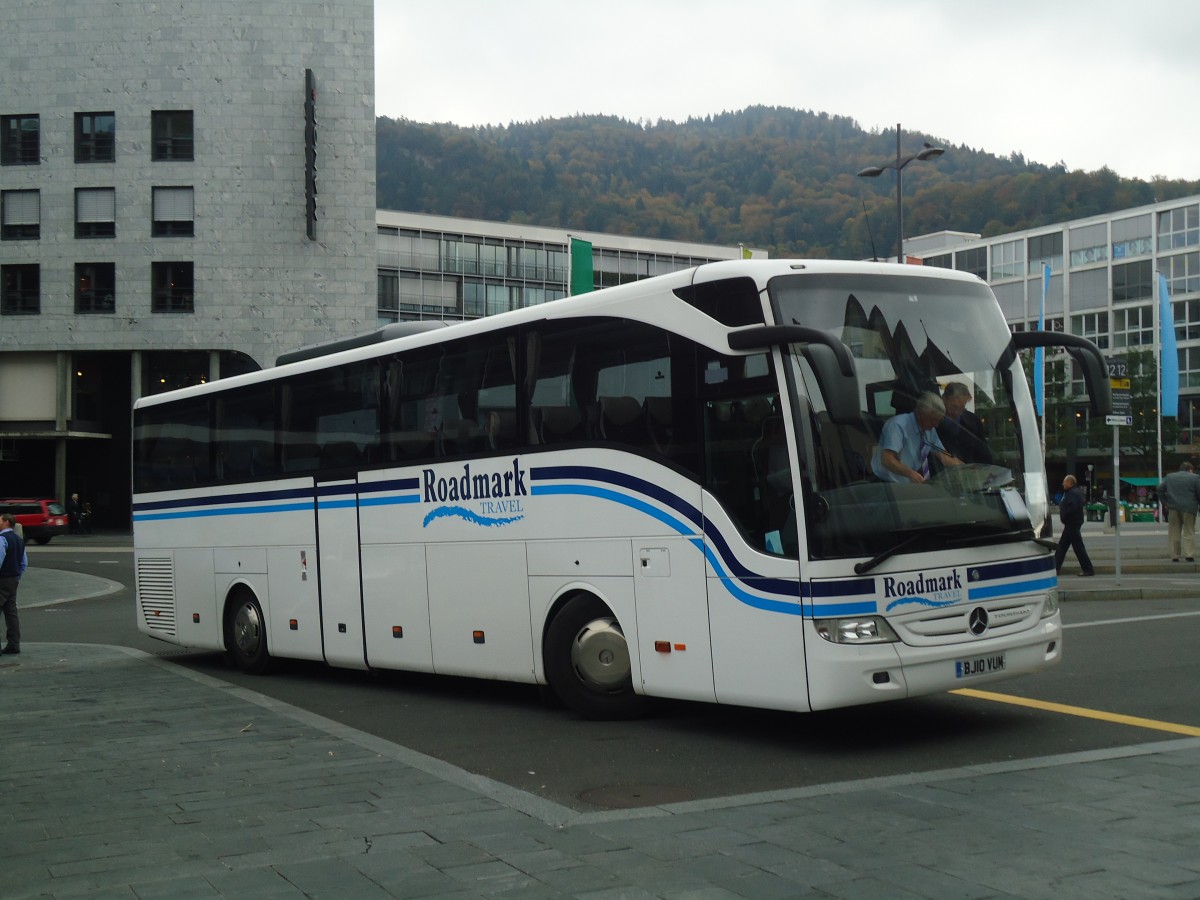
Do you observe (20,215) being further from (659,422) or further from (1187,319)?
(1187,319)

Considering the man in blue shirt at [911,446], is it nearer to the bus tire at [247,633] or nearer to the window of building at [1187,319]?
the bus tire at [247,633]

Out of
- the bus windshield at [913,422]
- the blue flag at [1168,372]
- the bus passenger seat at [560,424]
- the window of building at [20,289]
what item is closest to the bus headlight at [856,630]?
the bus windshield at [913,422]

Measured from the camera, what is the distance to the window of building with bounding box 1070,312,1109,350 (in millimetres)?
94438

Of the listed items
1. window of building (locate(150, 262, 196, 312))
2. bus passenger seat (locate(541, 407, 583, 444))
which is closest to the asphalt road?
bus passenger seat (locate(541, 407, 583, 444))

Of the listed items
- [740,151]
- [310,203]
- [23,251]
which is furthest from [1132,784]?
[740,151]

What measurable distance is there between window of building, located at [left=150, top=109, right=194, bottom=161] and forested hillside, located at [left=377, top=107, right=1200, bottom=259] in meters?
34.7

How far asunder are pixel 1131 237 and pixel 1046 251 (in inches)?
273

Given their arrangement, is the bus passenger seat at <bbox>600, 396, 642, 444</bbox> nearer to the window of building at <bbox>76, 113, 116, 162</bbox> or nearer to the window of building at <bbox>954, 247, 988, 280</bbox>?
the window of building at <bbox>76, 113, 116, 162</bbox>

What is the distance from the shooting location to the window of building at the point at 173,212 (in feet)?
189

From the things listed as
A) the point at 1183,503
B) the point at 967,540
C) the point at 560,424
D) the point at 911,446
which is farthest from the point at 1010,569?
the point at 1183,503

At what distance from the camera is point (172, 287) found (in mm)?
57844

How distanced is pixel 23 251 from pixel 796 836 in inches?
2328

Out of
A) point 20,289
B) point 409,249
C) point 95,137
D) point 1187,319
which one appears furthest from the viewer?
point 1187,319

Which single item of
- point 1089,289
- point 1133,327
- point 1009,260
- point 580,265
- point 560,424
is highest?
point 1009,260
